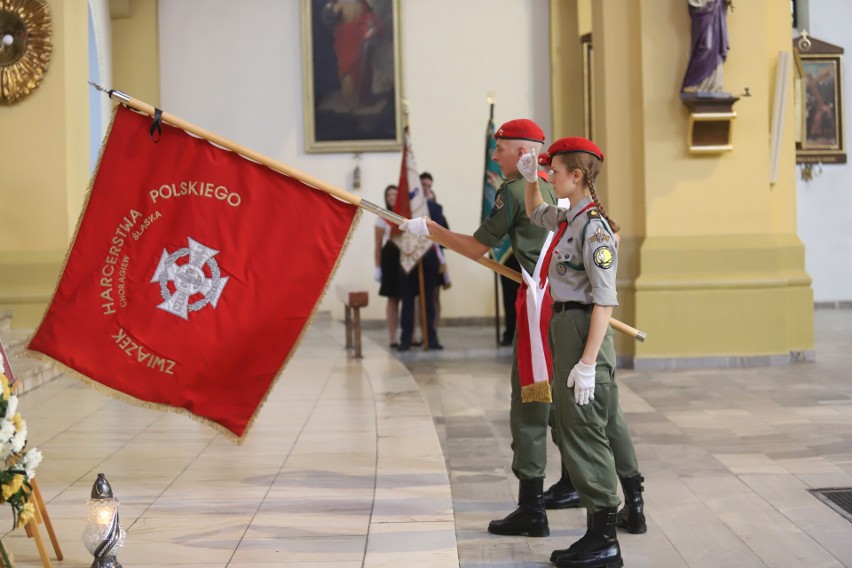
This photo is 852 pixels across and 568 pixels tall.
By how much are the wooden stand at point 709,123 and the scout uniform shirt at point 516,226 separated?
532cm

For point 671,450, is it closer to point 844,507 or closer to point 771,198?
point 844,507

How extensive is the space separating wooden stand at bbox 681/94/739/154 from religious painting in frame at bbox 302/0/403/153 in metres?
5.90

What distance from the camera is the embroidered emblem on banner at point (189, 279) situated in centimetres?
471

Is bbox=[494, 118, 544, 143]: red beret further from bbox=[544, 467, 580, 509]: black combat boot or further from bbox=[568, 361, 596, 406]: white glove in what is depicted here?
bbox=[544, 467, 580, 509]: black combat boot

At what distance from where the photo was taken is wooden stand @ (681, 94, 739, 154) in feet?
31.1

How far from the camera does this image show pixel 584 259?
12.9 ft

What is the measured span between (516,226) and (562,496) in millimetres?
1314

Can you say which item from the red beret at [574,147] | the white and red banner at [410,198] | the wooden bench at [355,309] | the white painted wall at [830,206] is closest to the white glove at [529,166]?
the red beret at [574,147]

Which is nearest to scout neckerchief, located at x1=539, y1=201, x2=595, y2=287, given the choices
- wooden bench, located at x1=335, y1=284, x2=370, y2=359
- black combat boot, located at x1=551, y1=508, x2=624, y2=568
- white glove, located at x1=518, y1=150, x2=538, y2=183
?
white glove, located at x1=518, y1=150, x2=538, y2=183

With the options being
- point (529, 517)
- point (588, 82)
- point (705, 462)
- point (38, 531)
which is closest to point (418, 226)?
point (529, 517)

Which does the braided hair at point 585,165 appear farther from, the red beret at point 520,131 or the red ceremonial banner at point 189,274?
the red ceremonial banner at point 189,274

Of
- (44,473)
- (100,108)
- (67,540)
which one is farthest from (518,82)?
(67,540)

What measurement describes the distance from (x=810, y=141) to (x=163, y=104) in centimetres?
915

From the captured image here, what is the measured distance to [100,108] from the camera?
488 inches
